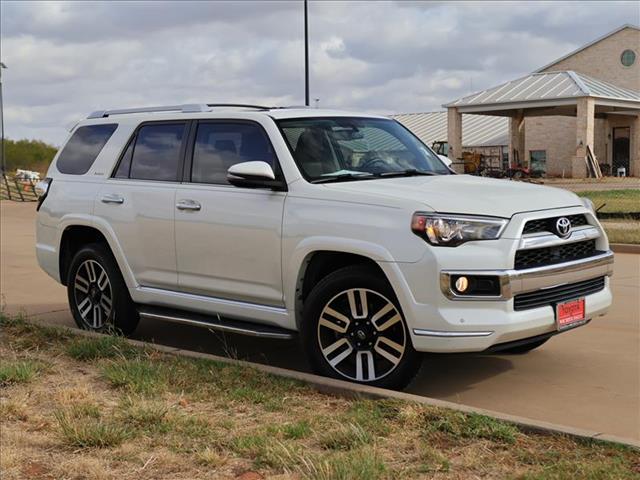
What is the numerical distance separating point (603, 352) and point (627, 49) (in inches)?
1747

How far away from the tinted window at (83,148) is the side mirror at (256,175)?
6.96 ft

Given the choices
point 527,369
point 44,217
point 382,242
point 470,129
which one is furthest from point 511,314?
point 470,129

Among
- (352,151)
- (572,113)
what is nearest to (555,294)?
(352,151)

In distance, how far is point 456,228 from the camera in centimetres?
549

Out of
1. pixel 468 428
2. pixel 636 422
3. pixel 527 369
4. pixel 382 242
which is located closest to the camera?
pixel 468 428

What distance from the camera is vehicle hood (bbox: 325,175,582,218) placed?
5.60 m

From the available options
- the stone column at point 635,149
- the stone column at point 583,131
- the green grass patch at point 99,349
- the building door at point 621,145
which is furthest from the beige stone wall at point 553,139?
the green grass patch at point 99,349

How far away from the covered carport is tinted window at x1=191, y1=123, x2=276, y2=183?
33.9 metres

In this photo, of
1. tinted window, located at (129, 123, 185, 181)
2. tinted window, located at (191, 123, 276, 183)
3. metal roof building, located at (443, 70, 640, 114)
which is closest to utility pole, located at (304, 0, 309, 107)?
tinted window, located at (129, 123, 185, 181)

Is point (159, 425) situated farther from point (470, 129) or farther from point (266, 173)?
point (470, 129)

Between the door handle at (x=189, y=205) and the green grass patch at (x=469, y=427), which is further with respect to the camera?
the door handle at (x=189, y=205)

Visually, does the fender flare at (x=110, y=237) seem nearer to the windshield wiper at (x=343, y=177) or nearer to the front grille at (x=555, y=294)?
the windshield wiper at (x=343, y=177)

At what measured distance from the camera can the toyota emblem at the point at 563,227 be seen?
5.79 metres

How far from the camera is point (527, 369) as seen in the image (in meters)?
6.68
